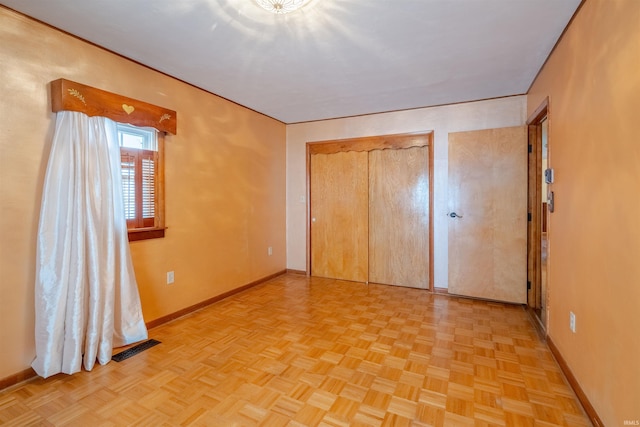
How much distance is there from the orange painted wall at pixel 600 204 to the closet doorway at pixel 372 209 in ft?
5.63

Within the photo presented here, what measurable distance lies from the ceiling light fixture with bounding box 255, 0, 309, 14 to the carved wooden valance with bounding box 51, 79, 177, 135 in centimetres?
136

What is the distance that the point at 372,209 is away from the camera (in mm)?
4176

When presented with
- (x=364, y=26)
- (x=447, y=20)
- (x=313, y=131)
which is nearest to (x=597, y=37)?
(x=447, y=20)

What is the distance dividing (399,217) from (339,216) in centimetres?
85

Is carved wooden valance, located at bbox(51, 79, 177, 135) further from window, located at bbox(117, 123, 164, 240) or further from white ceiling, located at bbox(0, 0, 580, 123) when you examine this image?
white ceiling, located at bbox(0, 0, 580, 123)

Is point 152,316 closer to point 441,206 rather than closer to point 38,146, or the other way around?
point 38,146

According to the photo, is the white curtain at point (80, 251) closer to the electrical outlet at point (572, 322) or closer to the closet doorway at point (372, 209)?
the closet doorway at point (372, 209)

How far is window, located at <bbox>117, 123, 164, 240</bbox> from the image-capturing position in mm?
2527

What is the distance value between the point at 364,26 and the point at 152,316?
2.90 m

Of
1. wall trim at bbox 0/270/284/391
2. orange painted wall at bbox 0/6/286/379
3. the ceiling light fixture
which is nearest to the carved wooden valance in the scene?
orange painted wall at bbox 0/6/286/379

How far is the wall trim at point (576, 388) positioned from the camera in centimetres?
153

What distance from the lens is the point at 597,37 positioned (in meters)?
1.59

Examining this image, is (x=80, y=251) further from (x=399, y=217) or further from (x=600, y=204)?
(x=399, y=217)

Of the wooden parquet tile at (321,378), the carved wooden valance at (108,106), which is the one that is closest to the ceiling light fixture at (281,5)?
the carved wooden valance at (108,106)
